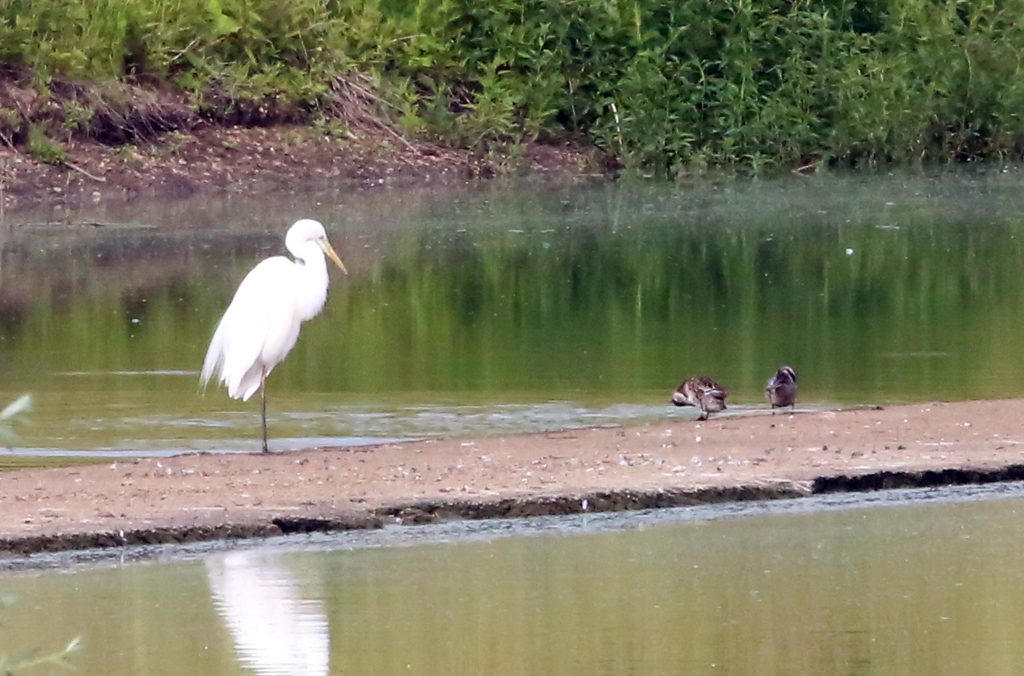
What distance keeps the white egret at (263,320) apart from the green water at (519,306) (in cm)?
33

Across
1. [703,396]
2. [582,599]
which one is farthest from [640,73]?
[582,599]

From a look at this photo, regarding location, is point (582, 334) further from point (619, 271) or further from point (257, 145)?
point (257, 145)

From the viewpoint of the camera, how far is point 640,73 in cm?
2692

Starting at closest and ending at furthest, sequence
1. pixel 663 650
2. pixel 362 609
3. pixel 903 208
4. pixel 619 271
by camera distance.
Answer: pixel 663 650
pixel 362 609
pixel 619 271
pixel 903 208

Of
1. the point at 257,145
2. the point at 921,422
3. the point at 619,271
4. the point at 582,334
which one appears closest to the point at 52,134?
the point at 257,145

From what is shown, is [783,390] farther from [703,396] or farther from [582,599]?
[582,599]

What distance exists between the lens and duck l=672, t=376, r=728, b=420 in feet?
34.4

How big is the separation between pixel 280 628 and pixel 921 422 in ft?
13.7

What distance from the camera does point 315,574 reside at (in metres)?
7.46

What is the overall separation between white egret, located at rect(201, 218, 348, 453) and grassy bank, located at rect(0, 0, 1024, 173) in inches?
604

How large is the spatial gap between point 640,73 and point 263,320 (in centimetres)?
1699

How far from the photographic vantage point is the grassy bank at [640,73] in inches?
1042

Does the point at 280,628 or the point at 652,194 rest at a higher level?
the point at 652,194

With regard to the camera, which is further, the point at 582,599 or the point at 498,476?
the point at 498,476
